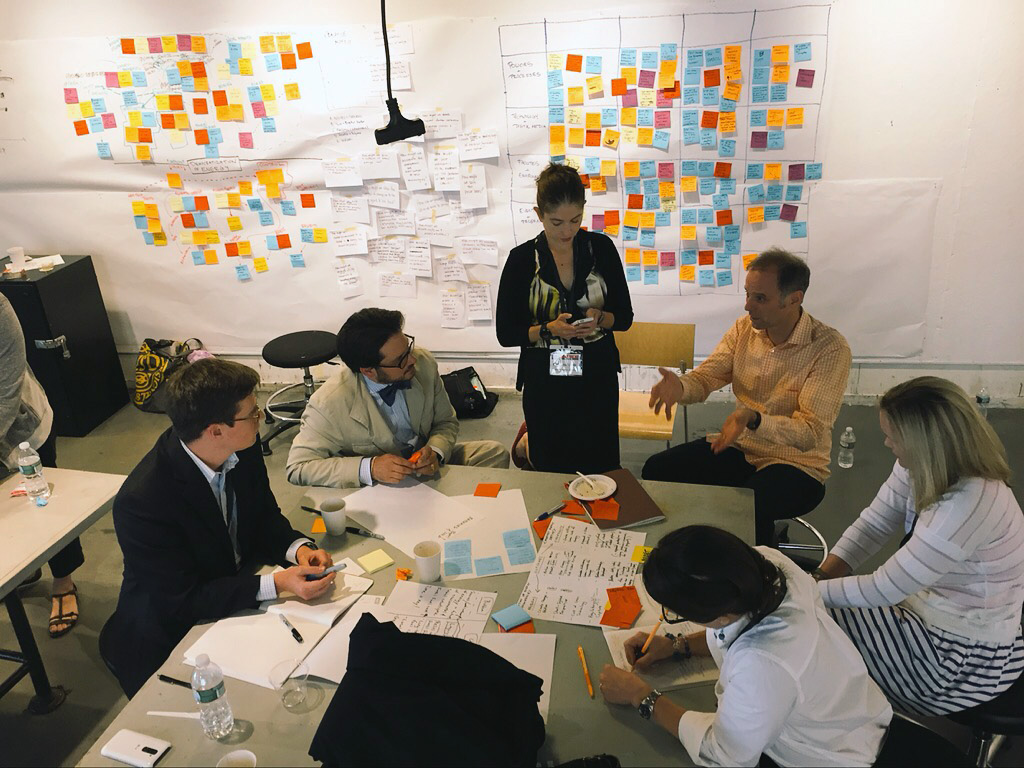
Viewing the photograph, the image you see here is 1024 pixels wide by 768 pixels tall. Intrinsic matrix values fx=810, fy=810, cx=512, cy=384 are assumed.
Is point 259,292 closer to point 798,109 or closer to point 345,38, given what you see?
point 345,38

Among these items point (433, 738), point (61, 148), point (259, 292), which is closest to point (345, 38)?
point (259, 292)

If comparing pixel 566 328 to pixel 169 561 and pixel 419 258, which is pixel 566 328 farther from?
pixel 419 258

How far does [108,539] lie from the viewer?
153 inches

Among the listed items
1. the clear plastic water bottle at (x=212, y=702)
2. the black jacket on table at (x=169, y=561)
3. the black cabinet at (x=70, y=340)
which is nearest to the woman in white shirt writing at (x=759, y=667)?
the clear plastic water bottle at (x=212, y=702)

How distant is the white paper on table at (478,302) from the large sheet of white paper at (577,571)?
2.58m

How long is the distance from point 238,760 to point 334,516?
80 cm

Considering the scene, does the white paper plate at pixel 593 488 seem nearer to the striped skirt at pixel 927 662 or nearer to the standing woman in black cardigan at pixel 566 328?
the standing woman in black cardigan at pixel 566 328

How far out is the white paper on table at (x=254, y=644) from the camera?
6.31 ft

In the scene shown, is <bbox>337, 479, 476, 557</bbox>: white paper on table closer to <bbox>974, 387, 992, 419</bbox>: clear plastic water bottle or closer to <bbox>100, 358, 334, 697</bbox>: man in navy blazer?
<bbox>100, 358, 334, 697</bbox>: man in navy blazer

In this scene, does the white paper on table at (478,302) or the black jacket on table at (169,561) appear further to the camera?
the white paper on table at (478,302)

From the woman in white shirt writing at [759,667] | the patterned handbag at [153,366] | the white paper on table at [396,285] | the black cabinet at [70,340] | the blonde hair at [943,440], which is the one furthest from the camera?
the patterned handbag at [153,366]

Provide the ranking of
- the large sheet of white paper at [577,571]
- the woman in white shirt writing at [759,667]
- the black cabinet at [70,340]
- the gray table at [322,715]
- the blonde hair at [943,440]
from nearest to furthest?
the woman in white shirt writing at [759,667]
the gray table at [322,715]
the blonde hair at [943,440]
the large sheet of white paper at [577,571]
the black cabinet at [70,340]

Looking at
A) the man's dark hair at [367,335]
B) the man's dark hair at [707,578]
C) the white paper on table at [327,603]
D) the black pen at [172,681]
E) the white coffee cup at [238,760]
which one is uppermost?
the man's dark hair at [367,335]

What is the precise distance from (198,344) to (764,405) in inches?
147
